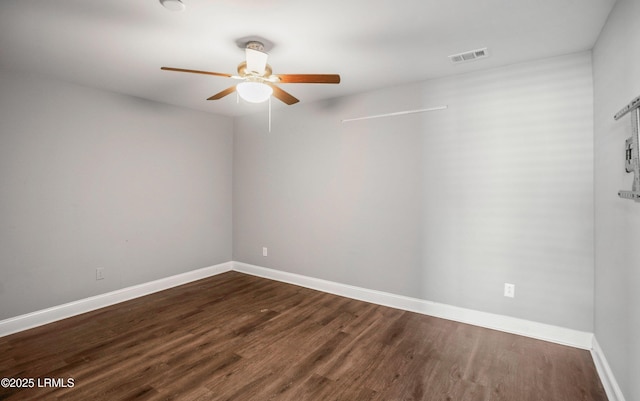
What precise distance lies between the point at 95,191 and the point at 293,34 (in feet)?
Result: 9.15

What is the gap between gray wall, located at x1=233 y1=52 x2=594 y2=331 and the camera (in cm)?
250

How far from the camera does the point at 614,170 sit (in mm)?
1922

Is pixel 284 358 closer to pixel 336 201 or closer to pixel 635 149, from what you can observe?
pixel 336 201

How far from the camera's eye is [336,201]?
3.79 m

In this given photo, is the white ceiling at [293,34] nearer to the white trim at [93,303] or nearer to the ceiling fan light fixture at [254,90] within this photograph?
the ceiling fan light fixture at [254,90]

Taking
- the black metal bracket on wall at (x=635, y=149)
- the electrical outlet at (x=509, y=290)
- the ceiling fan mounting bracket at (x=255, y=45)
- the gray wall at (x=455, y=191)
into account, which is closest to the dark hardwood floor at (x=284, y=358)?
the electrical outlet at (x=509, y=290)

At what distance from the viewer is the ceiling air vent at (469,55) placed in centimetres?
248

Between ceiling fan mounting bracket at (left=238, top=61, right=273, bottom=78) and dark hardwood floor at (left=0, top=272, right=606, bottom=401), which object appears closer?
dark hardwood floor at (left=0, top=272, right=606, bottom=401)

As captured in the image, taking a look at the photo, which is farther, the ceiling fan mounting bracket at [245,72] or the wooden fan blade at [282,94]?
the wooden fan blade at [282,94]

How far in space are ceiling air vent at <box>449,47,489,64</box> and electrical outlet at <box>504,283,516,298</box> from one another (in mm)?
2032

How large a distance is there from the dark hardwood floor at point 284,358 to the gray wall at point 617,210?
418mm

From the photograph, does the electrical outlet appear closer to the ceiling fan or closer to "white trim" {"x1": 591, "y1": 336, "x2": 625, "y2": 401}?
"white trim" {"x1": 591, "y1": 336, "x2": 625, "y2": 401}

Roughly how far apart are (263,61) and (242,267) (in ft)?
11.1

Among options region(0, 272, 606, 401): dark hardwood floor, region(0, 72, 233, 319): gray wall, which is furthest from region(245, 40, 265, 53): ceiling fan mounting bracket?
region(0, 272, 606, 401): dark hardwood floor
